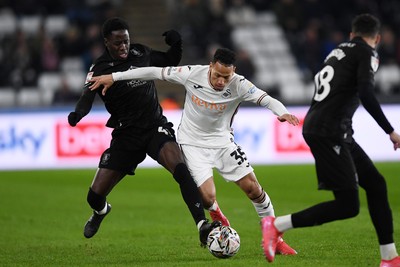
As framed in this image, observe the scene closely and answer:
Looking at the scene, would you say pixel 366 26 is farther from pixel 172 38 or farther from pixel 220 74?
pixel 172 38

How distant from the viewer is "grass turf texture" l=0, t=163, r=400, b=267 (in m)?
9.57

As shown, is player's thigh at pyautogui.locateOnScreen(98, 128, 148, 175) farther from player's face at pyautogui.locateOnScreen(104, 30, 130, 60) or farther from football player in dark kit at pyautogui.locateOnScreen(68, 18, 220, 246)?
player's face at pyautogui.locateOnScreen(104, 30, 130, 60)

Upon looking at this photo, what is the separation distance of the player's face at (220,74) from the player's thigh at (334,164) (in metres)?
1.43

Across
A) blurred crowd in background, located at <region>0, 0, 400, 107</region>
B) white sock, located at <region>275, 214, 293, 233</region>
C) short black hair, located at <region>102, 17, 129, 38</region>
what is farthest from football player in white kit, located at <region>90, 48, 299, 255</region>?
blurred crowd in background, located at <region>0, 0, 400, 107</region>

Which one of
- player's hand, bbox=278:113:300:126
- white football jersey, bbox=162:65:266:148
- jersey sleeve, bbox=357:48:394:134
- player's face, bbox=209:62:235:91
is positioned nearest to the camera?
jersey sleeve, bbox=357:48:394:134

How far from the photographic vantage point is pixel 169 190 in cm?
1702

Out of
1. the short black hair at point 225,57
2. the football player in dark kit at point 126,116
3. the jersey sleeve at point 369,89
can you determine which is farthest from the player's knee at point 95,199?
the jersey sleeve at point 369,89

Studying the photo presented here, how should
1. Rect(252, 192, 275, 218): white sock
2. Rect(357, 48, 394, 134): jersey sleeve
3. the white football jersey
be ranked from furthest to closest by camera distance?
Rect(252, 192, 275, 218): white sock → the white football jersey → Rect(357, 48, 394, 134): jersey sleeve

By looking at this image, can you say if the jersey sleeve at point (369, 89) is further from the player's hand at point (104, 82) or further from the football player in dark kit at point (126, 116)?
the player's hand at point (104, 82)

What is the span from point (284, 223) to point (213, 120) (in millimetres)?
1912

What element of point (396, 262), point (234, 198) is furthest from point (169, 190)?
point (396, 262)

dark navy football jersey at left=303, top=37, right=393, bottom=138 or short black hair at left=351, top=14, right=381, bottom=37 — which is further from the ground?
short black hair at left=351, top=14, right=381, bottom=37

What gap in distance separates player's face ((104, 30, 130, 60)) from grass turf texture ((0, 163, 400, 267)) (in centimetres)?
218

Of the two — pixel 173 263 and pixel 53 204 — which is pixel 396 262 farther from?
pixel 53 204
